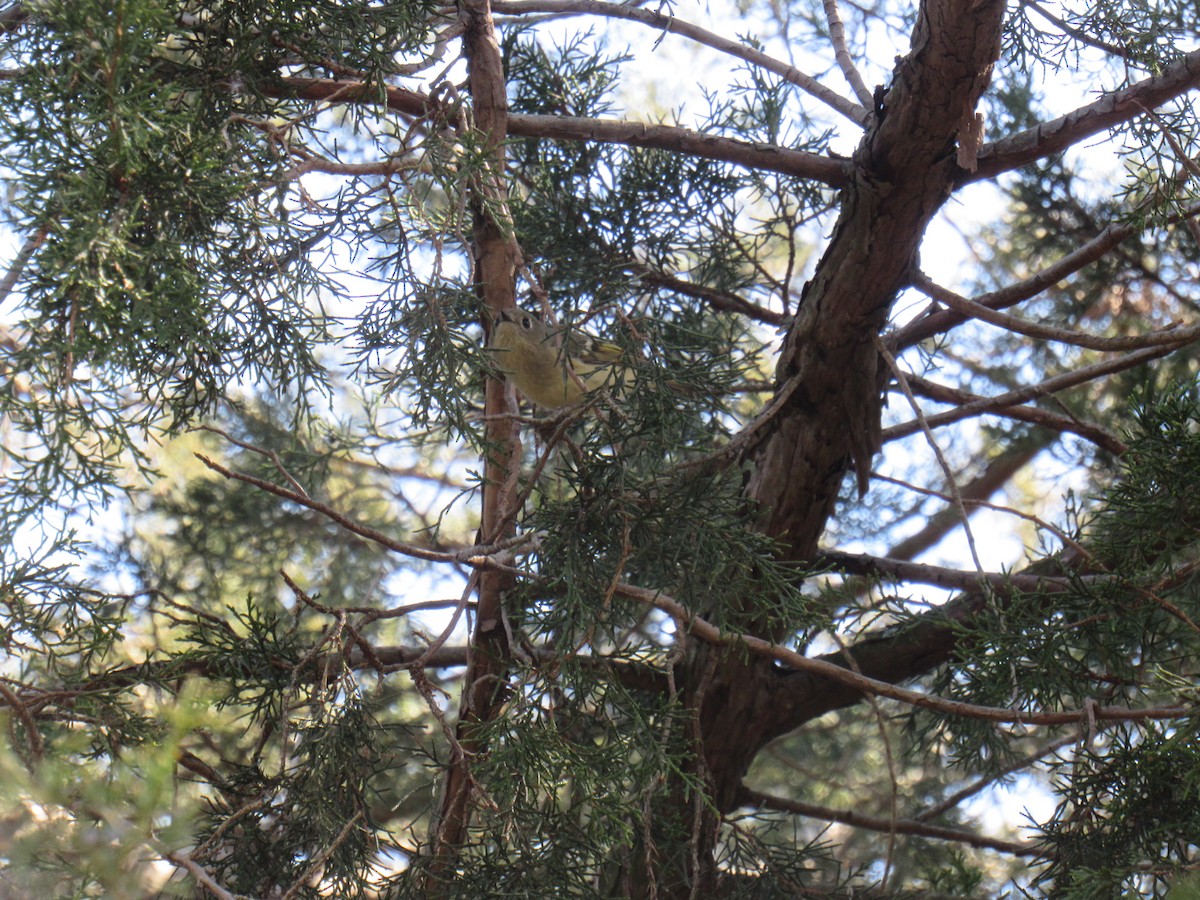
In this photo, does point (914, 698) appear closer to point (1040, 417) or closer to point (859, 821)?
point (859, 821)

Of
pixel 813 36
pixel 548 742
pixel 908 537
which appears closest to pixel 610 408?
pixel 548 742

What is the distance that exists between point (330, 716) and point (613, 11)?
1.72 meters

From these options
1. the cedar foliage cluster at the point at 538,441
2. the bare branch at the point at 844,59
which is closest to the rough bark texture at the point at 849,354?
the cedar foliage cluster at the point at 538,441

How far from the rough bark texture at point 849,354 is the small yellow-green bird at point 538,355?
48 cm

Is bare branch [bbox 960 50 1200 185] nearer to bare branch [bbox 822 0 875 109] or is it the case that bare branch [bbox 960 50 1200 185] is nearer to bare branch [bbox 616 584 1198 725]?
bare branch [bbox 822 0 875 109]

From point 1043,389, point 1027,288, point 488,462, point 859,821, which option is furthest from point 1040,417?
point 488,462

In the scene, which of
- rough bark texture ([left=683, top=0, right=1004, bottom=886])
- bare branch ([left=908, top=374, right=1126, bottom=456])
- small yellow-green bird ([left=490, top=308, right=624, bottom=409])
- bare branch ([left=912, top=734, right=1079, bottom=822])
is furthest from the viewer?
bare branch ([left=912, top=734, right=1079, bottom=822])

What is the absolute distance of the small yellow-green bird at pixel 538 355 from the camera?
7.22 feet

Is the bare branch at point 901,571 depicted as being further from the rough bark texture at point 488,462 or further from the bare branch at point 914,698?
the rough bark texture at point 488,462

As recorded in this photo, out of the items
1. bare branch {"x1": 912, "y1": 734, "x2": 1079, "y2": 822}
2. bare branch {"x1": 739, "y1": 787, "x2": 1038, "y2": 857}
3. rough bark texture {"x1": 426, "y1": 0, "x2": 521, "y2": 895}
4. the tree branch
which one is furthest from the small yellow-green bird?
bare branch {"x1": 912, "y1": 734, "x2": 1079, "y2": 822}

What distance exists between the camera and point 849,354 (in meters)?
2.53

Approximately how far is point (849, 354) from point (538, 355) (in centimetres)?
75

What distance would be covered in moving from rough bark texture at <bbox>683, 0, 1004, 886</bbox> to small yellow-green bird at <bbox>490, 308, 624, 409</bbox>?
476 mm

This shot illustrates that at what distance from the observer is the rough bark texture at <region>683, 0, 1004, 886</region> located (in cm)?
210
